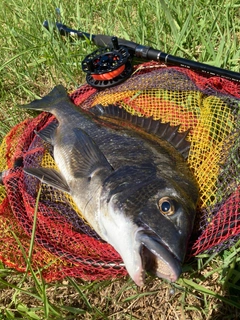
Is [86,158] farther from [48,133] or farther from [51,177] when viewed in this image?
[48,133]

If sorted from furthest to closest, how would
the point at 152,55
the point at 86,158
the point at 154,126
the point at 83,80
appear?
the point at 83,80 < the point at 152,55 < the point at 154,126 < the point at 86,158

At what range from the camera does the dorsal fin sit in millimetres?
3082

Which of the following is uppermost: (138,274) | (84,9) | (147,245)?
(84,9)

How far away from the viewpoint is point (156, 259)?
2215mm

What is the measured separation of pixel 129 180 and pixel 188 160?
28.1 inches

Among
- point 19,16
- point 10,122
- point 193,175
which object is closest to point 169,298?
point 193,175

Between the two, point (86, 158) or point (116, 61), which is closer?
point (86, 158)

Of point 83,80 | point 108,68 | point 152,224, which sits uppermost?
point 108,68

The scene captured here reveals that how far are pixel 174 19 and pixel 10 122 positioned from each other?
258 cm

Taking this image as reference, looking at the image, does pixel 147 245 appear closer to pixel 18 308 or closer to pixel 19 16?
pixel 18 308

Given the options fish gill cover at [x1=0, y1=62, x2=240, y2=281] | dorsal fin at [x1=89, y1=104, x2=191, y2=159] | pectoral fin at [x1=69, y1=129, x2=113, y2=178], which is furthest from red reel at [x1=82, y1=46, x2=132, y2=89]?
pectoral fin at [x1=69, y1=129, x2=113, y2=178]

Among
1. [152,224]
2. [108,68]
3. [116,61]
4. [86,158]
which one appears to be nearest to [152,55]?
[116,61]

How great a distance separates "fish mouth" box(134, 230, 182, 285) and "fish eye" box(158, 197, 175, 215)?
194 millimetres

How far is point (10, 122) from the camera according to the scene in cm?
445
